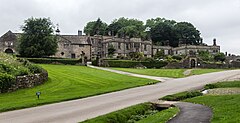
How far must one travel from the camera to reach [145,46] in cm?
10969

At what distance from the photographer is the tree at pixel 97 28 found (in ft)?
448

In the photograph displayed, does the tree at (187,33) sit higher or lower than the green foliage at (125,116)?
higher

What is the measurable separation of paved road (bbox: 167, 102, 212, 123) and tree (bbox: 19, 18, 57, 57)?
55.4 metres

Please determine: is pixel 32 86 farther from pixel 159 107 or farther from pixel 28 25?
pixel 28 25

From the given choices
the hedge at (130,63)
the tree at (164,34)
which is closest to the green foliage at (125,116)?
the hedge at (130,63)

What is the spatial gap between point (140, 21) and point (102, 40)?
49.8 m

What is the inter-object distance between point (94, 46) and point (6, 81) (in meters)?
77.9

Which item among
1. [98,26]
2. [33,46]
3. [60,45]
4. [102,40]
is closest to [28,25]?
[33,46]

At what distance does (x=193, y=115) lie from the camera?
46.9 feet

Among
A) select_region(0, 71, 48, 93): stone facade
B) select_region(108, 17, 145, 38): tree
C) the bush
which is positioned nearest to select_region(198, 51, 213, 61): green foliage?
select_region(108, 17, 145, 38): tree

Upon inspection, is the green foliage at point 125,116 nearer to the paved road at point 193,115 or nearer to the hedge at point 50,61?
the paved road at point 193,115

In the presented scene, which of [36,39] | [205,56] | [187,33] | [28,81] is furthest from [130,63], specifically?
[187,33]

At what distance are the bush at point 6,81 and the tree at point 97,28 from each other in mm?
109130

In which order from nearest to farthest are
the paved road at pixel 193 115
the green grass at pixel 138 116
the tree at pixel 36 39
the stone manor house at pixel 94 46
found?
1. the paved road at pixel 193 115
2. the green grass at pixel 138 116
3. the tree at pixel 36 39
4. the stone manor house at pixel 94 46
